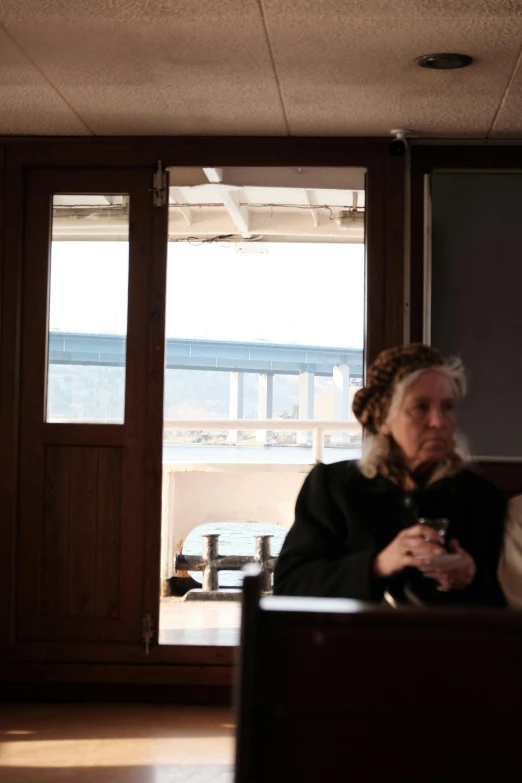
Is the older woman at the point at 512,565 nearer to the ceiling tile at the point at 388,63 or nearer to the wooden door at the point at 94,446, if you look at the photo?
the ceiling tile at the point at 388,63

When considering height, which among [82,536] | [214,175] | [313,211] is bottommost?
[82,536]

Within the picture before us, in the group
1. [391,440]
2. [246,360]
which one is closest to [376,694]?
[391,440]

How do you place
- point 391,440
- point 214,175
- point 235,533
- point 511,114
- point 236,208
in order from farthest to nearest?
point 235,533, point 236,208, point 214,175, point 511,114, point 391,440

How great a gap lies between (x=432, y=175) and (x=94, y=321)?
1582 mm

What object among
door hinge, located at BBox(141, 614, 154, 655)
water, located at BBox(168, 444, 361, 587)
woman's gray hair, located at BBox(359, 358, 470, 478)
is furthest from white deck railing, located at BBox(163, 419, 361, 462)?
woman's gray hair, located at BBox(359, 358, 470, 478)

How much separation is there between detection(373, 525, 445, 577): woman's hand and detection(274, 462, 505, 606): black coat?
0.14 metres

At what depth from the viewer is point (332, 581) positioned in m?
2.07

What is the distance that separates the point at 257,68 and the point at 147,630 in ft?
7.73

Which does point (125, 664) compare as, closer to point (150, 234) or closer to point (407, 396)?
point (150, 234)

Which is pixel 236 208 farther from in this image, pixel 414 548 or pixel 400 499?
pixel 414 548

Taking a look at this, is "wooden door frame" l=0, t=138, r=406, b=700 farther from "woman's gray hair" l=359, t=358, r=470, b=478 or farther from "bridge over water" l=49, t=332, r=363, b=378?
"bridge over water" l=49, t=332, r=363, b=378

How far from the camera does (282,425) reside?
7.67 metres

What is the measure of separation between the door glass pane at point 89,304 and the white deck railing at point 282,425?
284 cm

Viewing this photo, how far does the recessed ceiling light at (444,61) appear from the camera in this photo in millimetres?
3379
